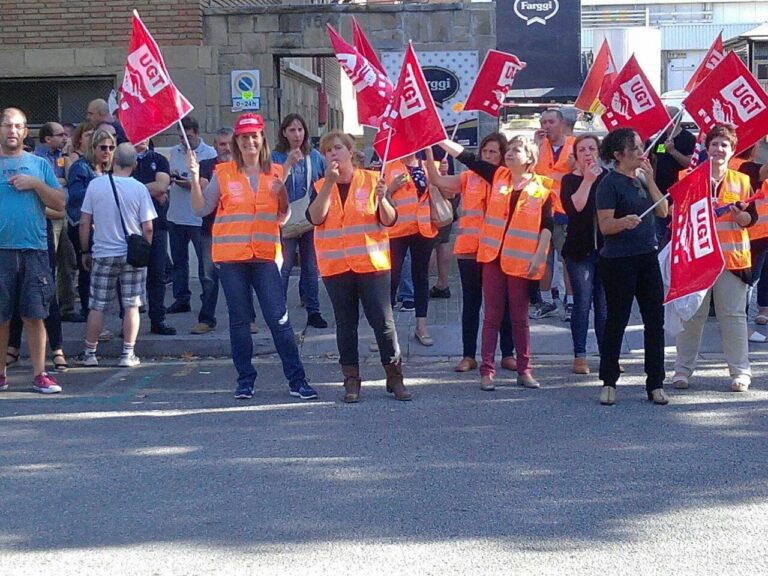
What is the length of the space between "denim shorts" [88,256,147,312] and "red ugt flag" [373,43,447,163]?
263cm

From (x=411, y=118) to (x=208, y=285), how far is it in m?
3.11

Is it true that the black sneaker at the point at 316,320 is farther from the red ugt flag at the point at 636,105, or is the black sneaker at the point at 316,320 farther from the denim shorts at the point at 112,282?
the red ugt flag at the point at 636,105

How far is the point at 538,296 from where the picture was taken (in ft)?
35.5

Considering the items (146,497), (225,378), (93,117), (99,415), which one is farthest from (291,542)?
(93,117)

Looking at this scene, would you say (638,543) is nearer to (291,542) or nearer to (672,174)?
(291,542)

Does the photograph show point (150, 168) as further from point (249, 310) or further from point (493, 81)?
point (493, 81)

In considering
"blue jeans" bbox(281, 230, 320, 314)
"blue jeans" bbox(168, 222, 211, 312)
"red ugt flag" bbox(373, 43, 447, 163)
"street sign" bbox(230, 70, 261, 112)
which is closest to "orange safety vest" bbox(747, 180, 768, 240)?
"red ugt flag" bbox(373, 43, 447, 163)

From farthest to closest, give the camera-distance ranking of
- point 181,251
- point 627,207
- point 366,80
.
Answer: point 181,251 → point 366,80 → point 627,207

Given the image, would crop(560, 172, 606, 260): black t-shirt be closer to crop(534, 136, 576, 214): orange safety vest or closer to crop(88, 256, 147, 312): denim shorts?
crop(534, 136, 576, 214): orange safety vest

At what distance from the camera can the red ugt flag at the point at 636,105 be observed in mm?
9281

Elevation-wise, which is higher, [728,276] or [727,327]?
[728,276]

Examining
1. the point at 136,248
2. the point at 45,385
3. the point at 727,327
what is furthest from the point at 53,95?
the point at 727,327

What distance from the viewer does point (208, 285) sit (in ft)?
33.1

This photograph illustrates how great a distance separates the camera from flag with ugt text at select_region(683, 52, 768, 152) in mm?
8422
